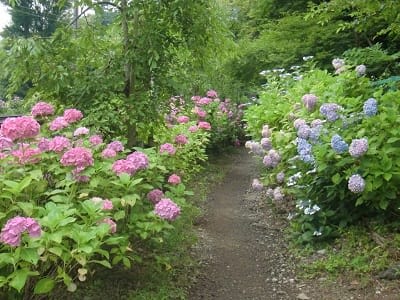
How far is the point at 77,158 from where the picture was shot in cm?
266

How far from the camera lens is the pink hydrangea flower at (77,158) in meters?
2.66

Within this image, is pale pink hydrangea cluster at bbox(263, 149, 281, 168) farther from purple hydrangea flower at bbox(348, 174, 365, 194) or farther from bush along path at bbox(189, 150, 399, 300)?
purple hydrangea flower at bbox(348, 174, 365, 194)

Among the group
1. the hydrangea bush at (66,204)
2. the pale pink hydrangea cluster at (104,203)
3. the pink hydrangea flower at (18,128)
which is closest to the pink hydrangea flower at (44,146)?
the hydrangea bush at (66,204)

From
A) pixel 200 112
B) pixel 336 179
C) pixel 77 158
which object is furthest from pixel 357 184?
pixel 200 112

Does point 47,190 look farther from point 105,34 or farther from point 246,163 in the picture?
point 246,163

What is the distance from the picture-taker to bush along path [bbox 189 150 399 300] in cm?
332

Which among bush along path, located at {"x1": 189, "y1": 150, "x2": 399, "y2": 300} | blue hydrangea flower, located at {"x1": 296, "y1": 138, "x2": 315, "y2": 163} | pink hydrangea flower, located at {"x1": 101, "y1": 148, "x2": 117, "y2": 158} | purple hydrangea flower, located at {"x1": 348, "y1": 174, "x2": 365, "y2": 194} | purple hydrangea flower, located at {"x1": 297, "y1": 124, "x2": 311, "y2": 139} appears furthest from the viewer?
purple hydrangea flower, located at {"x1": 297, "y1": 124, "x2": 311, "y2": 139}

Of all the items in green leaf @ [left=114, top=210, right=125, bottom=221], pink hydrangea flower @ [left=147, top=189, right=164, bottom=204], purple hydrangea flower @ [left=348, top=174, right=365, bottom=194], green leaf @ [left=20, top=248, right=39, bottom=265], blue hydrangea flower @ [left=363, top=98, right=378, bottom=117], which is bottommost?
purple hydrangea flower @ [left=348, top=174, right=365, bottom=194]

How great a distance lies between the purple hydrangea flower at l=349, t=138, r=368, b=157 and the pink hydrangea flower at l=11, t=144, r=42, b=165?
2215 millimetres

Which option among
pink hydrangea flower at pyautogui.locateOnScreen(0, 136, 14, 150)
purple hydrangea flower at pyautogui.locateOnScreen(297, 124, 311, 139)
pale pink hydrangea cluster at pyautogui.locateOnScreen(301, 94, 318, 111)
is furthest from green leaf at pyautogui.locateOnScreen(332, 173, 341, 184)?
pink hydrangea flower at pyautogui.locateOnScreen(0, 136, 14, 150)

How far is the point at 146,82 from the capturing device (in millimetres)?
4410

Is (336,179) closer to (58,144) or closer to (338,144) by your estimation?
(338,144)

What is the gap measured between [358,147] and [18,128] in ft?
7.74

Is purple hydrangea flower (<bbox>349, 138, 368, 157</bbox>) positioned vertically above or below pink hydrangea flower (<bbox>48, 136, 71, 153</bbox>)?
below
